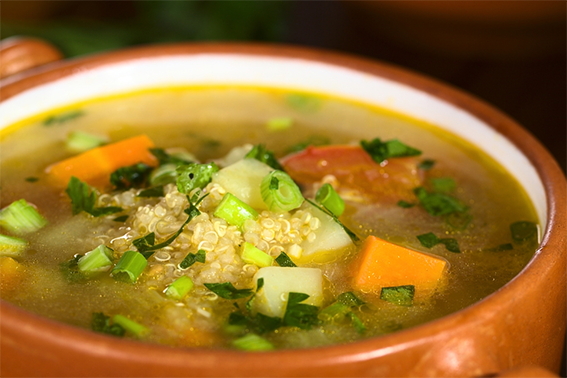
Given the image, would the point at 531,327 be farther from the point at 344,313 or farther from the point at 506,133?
the point at 506,133

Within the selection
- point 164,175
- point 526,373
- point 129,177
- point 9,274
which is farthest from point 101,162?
point 526,373

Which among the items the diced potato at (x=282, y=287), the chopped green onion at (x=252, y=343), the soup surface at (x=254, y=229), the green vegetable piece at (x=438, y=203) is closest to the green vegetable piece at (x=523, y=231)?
the soup surface at (x=254, y=229)

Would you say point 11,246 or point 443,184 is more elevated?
point 443,184

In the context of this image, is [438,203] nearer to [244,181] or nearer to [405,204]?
[405,204]

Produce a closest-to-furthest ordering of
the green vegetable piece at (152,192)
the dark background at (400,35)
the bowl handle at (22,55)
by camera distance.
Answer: the green vegetable piece at (152,192)
the bowl handle at (22,55)
the dark background at (400,35)

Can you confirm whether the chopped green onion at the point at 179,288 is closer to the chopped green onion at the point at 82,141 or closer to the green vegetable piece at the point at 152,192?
the green vegetable piece at the point at 152,192

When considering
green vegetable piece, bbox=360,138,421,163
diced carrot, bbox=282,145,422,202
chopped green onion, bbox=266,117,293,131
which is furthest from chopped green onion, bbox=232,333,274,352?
chopped green onion, bbox=266,117,293,131
